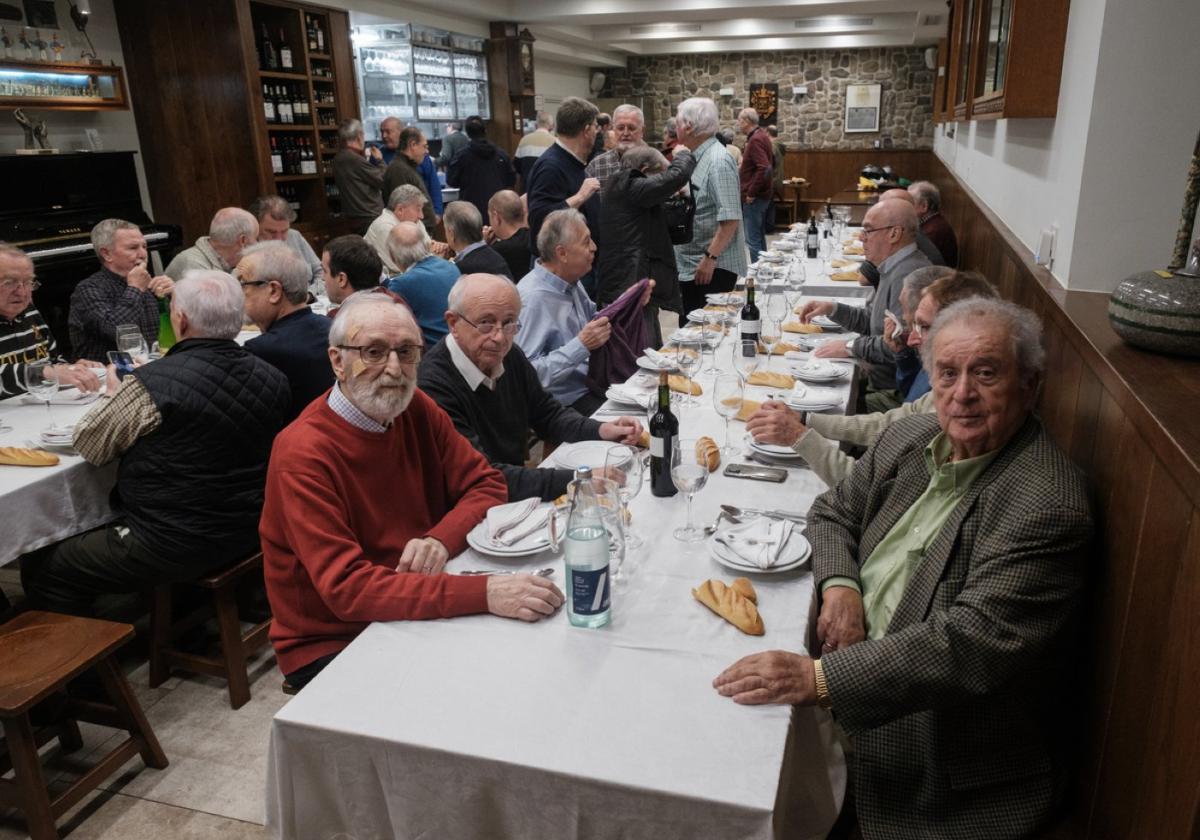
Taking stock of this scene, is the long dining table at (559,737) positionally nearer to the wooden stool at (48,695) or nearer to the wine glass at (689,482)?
the wine glass at (689,482)

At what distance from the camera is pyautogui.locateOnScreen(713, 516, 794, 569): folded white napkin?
1.68 m

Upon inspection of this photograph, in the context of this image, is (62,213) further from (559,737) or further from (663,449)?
(559,737)

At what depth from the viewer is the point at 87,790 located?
2.17m

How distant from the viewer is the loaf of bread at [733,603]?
58.1 inches

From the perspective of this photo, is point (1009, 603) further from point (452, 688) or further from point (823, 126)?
point (823, 126)

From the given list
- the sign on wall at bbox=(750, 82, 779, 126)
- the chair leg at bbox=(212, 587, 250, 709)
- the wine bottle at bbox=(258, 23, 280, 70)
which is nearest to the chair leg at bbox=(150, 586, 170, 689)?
the chair leg at bbox=(212, 587, 250, 709)

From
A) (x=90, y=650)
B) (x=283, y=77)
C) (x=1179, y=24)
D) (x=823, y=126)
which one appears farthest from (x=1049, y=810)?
(x=823, y=126)

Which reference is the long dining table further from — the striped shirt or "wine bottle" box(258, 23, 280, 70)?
"wine bottle" box(258, 23, 280, 70)

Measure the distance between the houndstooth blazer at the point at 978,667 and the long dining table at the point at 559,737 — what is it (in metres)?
0.10

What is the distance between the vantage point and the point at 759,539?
69.1 inches

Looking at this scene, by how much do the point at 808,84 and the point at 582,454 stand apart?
50.7 feet

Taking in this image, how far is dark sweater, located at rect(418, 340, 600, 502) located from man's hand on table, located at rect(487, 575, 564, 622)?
573mm

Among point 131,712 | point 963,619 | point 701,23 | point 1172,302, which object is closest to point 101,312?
Answer: point 131,712

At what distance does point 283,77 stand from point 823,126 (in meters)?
11.5
